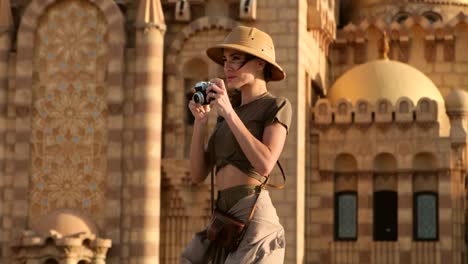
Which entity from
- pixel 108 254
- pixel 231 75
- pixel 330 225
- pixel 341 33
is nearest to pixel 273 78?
pixel 231 75

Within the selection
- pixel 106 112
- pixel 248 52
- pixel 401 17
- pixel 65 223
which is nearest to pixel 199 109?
pixel 248 52

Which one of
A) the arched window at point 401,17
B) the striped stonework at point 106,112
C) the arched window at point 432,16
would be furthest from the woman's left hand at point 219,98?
the arched window at point 432,16

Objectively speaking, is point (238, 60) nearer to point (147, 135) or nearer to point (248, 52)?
point (248, 52)

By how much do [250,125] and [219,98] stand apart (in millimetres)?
346

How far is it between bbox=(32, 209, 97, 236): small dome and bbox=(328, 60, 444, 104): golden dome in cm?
681

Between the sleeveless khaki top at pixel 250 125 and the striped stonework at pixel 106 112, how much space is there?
1928 cm

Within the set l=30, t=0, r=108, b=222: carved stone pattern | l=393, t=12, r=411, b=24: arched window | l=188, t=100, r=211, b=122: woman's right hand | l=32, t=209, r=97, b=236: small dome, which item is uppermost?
l=393, t=12, r=411, b=24: arched window

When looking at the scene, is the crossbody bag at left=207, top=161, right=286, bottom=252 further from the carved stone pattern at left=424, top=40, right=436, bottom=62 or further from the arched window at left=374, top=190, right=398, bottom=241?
the carved stone pattern at left=424, top=40, right=436, bottom=62

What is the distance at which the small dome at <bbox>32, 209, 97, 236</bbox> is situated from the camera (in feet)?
90.1

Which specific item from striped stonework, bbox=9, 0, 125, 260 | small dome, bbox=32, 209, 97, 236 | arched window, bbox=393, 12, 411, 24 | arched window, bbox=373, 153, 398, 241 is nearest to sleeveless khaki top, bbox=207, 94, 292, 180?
small dome, bbox=32, 209, 97, 236

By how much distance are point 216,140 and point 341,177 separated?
21.4m

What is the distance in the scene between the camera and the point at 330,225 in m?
29.9

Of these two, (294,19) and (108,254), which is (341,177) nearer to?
(294,19)

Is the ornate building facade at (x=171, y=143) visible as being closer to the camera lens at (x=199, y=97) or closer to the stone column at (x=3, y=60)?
the stone column at (x=3, y=60)
